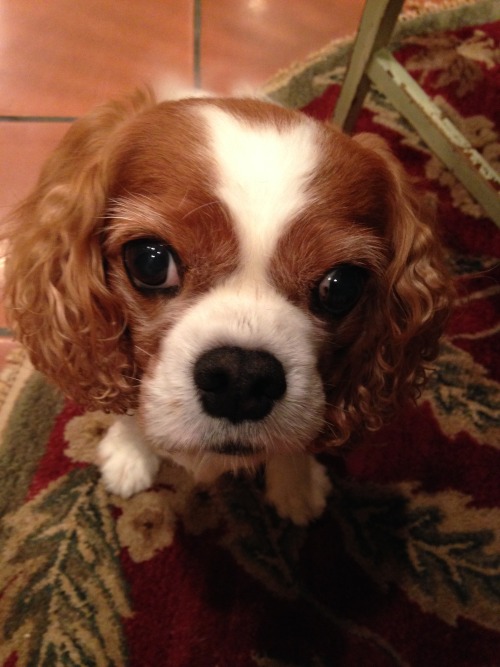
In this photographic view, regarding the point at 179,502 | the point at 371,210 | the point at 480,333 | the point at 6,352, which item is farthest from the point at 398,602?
the point at 6,352

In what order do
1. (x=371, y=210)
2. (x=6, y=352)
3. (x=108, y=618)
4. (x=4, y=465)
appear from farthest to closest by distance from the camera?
1. (x=6, y=352)
2. (x=4, y=465)
3. (x=108, y=618)
4. (x=371, y=210)

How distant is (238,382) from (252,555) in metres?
0.63

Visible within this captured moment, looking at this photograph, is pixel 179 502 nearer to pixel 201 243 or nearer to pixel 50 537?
pixel 50 537

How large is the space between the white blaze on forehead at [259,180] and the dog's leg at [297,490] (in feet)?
1.92

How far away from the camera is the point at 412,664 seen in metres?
1.09

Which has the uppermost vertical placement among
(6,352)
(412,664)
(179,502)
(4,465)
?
(6,352)

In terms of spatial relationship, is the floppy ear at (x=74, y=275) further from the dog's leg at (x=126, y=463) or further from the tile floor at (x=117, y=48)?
the tile floor at (x=117, y=48)

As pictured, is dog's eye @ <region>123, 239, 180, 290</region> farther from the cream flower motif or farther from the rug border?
the rug border

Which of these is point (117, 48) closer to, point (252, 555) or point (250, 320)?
point (250, 320)

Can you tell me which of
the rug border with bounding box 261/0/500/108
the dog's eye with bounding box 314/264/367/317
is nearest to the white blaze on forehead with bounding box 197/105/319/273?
the dog's eye with bounding box 314/264/367/317

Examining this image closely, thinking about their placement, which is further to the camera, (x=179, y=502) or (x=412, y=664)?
(x=179, y=502)

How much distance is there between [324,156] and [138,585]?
913 mm

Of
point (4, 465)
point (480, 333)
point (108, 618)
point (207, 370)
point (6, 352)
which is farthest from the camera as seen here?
point (480, 333)

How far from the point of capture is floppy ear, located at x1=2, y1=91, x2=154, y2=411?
0.82 meters
